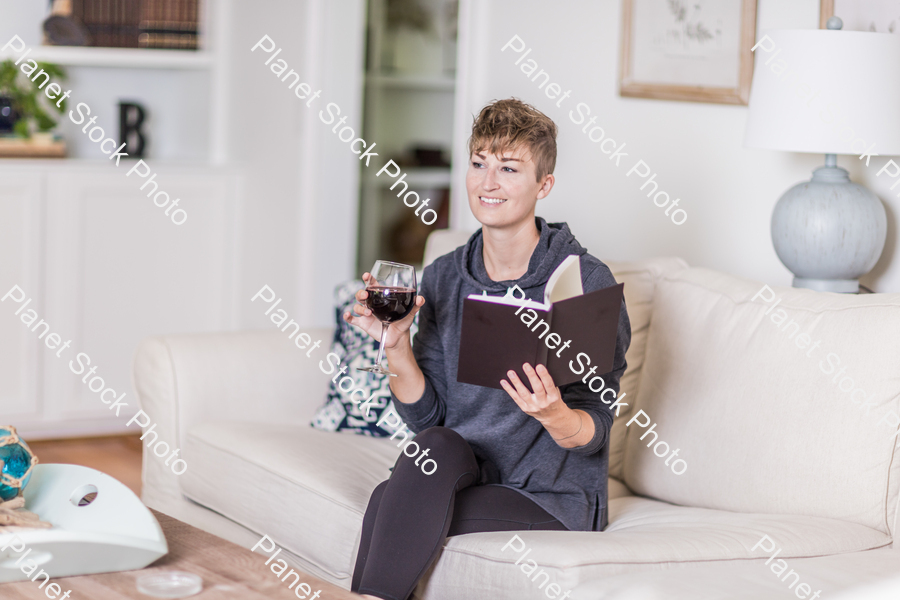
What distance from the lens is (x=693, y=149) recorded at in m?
2.56

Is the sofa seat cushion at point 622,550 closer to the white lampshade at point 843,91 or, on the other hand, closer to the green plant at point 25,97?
the white lampshade at point 843,91

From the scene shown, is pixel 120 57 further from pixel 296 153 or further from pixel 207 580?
pixel 207 580

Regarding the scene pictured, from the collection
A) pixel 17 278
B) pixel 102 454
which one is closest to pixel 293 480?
pixel 102 454

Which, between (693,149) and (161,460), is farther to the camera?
(693,149)

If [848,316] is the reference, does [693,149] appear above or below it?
above

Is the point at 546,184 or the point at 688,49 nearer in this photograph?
the point at 546,184

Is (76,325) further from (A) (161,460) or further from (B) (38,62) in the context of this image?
(A) (161,460)

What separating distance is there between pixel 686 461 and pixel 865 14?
3.40 ft

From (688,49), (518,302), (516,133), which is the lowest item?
(518,302)

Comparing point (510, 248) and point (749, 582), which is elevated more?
point (510, 248)

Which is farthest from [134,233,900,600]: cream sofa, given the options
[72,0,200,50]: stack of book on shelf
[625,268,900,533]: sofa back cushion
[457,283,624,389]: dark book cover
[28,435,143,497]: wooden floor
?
[72,0,200,50]: stack of book on shelf

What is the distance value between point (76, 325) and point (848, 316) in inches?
110

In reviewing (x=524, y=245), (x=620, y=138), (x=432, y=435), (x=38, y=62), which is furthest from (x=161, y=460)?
(x=38, y=62)

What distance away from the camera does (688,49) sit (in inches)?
101
